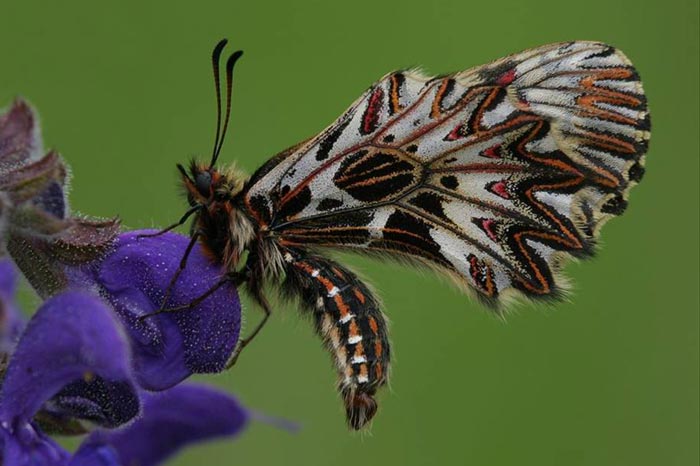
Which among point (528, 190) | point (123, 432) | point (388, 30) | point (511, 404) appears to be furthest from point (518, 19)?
point (123, 432)

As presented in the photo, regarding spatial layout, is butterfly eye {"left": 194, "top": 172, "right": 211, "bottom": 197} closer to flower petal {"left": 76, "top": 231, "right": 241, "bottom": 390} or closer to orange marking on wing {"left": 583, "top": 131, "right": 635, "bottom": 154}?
flower petal {"left": 76, "top": 231, "right": 241, "bottom": 390}

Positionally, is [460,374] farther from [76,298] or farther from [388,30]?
[76,298]

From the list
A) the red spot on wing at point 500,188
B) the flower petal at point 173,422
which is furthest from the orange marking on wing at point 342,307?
the red spot on wing at point 500,188

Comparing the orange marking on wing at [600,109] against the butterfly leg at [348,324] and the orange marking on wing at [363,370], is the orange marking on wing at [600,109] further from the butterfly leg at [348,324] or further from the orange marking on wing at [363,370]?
the orange marking on wing at [363,370]

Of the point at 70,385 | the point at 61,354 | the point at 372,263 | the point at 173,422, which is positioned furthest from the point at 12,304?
the point at 372,263

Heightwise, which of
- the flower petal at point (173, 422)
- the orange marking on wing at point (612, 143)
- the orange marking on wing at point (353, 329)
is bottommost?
the flower petal at point (173, 422)

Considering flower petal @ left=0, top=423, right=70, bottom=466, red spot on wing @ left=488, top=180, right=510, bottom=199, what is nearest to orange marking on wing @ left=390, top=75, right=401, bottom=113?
red spot on wing @ left=488, top=180, right=510, bottom=199

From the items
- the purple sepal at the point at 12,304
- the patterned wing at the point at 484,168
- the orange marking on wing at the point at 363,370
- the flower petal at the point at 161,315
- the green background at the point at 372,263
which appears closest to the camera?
the purple sepal at the point at 12,304

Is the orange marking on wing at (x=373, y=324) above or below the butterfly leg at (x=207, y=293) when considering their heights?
below

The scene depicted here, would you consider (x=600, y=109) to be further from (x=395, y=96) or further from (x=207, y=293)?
(x=207, y=293)
